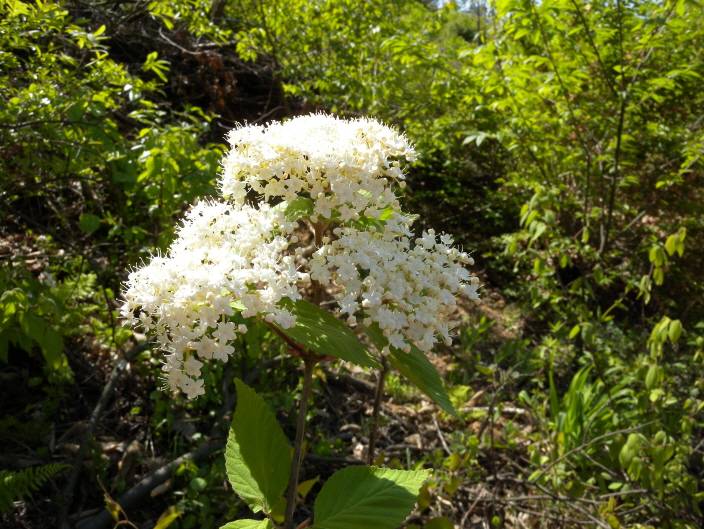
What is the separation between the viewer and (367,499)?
46.4 inches

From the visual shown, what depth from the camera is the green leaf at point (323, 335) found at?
102cm

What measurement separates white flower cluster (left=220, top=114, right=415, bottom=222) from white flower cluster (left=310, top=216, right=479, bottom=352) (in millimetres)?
64

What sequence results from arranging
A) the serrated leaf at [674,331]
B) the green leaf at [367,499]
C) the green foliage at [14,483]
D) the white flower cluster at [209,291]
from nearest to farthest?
the white flower cluster at [209,291] → the green leaf at [367,499] → the green foliage at [14,483] → the serrated leaf at [674,331]

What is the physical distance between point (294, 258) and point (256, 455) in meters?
0.47

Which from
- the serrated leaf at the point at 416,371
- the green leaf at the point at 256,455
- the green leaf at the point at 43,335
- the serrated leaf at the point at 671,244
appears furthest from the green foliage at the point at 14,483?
the serrated leaf at the point at 671,244

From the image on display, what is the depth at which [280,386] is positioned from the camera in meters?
3.00

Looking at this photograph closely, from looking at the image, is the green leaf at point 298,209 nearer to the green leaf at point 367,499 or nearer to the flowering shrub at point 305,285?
the flowering shrub at point 305,285

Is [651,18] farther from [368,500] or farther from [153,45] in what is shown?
[153,45]

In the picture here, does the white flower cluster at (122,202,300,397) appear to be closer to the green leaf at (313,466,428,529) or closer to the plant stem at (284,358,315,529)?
the plant stem at (284,358,315,529)

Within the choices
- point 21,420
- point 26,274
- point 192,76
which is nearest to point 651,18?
point 26,274

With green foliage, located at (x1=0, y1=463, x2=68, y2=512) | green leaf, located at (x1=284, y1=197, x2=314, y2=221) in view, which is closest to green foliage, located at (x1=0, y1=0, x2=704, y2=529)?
green leaf, located at (x1=284, y1=197, x2=314, y2=221)

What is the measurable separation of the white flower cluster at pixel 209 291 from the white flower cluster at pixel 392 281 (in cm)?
10

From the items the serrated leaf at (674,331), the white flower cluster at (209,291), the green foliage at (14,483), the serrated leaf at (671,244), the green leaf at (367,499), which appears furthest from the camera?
the serrated leaf at (671,244)

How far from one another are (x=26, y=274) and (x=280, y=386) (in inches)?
55.4
